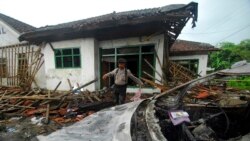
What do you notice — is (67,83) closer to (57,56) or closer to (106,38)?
(57,56)

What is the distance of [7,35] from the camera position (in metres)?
13.7

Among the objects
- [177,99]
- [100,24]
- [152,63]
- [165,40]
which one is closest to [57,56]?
[100,24]

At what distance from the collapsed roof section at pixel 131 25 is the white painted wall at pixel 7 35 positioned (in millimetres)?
4024

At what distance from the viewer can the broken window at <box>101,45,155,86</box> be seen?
805 centimetres

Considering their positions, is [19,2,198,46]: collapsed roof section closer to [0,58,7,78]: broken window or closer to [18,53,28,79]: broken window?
[18,53,28,79]: broken window

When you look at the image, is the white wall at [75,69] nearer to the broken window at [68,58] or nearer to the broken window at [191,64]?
the broken window at [68,58]

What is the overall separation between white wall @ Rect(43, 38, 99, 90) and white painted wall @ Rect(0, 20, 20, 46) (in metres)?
4.86

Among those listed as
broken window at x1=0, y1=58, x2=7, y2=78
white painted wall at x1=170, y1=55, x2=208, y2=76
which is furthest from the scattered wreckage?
broken window at x1=0, y1=58, x2=7, y2=78

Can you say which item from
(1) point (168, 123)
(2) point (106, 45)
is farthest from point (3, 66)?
(1) point (168, 123)

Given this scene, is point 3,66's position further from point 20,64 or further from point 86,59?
point 86,59

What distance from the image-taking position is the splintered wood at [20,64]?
403 inches

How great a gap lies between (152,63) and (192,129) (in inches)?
238

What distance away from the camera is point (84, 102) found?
6734 mm

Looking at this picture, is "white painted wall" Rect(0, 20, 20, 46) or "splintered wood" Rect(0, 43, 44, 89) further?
"white painted wall" Rect(0, 20, 20, 46)
